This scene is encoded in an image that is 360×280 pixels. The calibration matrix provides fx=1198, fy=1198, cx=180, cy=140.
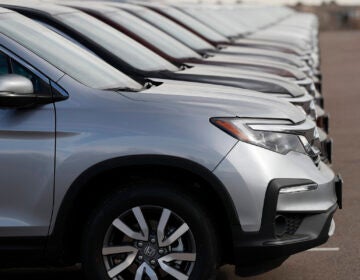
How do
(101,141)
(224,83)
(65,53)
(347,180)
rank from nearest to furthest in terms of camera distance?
(101,141), (65,53), (224,83), (347,180)

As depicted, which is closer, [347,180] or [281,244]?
[281,244]

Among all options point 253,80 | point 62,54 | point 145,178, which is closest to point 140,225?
point 145,178

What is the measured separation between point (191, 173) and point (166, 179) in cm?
14

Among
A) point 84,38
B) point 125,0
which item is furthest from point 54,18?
point 125,0

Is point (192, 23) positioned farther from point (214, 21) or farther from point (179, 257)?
point (179, 257)

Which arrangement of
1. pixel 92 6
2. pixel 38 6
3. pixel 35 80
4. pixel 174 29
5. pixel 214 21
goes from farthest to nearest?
pixel 214 21 < pixel 174 29 < pixel 92 6 < pixel 38 6 < pixel 35 80

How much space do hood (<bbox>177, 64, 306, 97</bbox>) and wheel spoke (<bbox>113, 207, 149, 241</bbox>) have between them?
10.3ft

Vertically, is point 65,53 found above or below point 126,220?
above

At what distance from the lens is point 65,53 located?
6770mm

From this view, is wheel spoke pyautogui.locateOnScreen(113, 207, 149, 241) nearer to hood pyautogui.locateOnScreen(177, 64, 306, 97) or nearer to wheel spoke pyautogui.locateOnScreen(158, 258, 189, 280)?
wheel spoke pyautogui.locateOnScreen(158, 258, 189, 280)

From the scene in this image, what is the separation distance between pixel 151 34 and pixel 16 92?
537cm

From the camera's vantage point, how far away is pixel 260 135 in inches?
247

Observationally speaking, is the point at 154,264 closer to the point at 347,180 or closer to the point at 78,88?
the point at 78,88

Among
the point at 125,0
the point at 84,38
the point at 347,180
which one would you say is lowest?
the point at 347,180
